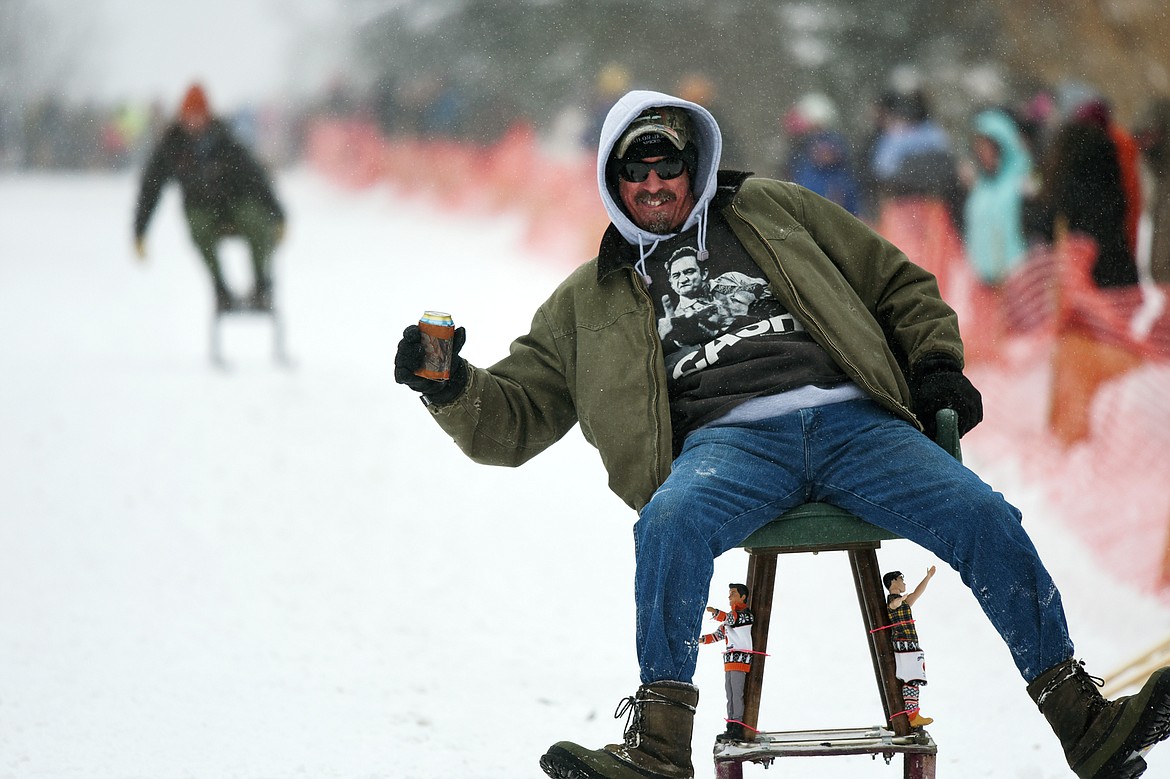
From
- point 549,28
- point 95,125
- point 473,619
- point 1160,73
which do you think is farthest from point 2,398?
point 95,125

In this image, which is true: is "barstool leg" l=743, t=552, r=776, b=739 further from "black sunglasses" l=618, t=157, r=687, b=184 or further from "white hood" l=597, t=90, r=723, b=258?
"black sunglasses" l=618, t=157, r=687, b=184

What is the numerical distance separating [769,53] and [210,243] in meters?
12.7

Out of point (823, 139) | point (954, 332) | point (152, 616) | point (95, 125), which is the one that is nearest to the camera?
point (954, 332)

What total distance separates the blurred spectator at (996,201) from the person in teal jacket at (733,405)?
4884mm

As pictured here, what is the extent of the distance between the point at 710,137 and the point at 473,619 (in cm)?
238

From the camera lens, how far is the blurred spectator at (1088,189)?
6.90m

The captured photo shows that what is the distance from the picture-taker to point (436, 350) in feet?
9.71

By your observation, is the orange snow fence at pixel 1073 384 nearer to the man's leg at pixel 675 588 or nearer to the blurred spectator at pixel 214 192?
the man's leg at pixel 675 588

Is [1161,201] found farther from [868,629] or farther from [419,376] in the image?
[419,376]

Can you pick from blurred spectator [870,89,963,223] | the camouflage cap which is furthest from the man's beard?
blurred spectator [870,89,963,223]

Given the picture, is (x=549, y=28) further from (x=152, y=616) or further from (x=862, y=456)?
(x=862, y=456)

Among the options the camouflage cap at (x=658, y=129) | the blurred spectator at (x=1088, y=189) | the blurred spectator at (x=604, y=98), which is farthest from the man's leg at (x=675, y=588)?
the blurred spectator at (x=604, y=98)

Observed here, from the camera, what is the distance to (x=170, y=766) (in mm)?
3459

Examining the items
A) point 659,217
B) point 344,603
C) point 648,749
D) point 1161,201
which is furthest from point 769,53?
point 648,749
